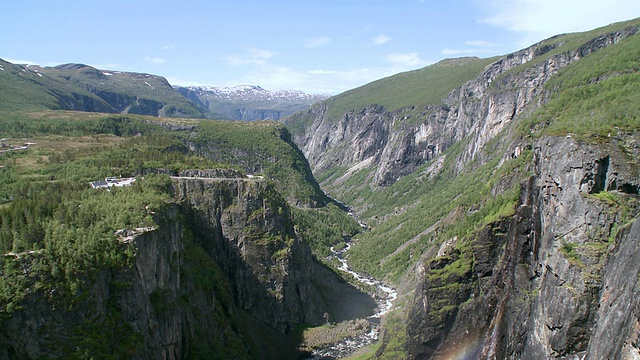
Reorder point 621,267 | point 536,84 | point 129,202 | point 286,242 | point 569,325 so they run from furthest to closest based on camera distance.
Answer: point 536,84, point 286,242, point 129,202, point 569,325, point 621,267

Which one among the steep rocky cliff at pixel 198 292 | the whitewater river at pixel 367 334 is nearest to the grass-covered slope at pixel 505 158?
the whitewater river at pixel 367 334

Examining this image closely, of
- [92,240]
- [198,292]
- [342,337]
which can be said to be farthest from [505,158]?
[92,240]

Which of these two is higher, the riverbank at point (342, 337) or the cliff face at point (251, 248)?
the cliff face at point (251, 248)

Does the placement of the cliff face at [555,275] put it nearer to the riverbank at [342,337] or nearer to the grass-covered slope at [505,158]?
the grass-covered slope at [505,158]

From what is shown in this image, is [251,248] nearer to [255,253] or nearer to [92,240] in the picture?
[255,253]

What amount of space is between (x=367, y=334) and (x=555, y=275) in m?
49.6

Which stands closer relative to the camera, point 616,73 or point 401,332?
point 401,332

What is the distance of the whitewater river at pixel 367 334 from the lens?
8325 centimetres

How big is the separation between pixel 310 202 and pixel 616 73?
10193 centimetres

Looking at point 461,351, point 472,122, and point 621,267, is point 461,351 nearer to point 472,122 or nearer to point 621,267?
point 621,267

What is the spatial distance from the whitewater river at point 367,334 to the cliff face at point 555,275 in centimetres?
2131

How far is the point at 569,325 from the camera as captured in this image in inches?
1689

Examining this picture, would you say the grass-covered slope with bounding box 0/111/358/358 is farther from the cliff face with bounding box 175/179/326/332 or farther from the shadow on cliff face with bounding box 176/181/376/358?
the cliff face with bounding box 175/179/326/332

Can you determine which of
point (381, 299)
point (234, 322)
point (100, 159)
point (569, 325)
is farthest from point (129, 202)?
point (381, 299)
